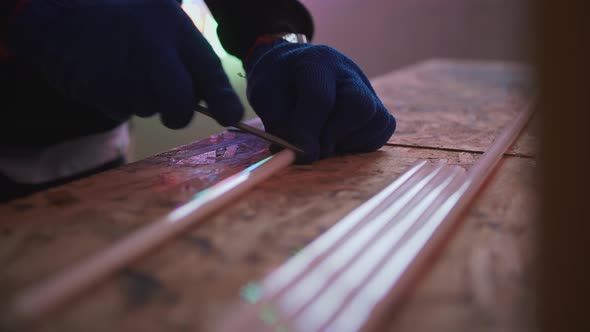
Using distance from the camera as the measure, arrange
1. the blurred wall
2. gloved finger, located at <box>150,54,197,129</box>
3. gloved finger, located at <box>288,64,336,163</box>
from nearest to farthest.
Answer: gloved finger, located at <box>150,54,197,129</box> < gloved finger, located at <box>288,64,336,163</box> < the blurred wall

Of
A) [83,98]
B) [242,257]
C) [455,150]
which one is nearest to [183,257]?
[242,257]

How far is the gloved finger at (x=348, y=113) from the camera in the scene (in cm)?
82

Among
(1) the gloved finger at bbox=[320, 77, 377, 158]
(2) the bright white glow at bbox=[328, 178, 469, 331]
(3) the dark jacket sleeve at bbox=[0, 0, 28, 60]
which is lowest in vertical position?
(2) the bright white glow at bbox=[328, 178, 469, 331]

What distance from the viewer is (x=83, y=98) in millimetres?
700

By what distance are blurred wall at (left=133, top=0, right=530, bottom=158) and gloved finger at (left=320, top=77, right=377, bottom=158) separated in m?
2.54

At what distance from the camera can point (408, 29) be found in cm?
327

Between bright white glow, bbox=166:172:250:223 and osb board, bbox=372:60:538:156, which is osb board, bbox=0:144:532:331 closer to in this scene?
bright white glow, bbox=166:172:250:223

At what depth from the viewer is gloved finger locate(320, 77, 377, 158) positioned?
819 mm

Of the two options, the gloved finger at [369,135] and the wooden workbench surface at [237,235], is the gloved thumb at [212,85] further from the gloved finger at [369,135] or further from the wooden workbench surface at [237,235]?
the gloved finger at [369,135]

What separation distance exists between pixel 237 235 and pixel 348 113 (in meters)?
0.35

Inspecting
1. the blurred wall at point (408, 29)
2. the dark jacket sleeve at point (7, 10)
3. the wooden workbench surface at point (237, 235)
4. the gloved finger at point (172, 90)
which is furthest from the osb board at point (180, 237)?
the blurred wall at point (408, 29)

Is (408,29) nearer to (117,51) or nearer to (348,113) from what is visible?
(348,113)

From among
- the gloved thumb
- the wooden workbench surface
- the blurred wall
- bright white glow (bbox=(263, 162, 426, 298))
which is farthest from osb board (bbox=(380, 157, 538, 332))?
the blurred wall

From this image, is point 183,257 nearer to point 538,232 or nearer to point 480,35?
point 538,232
